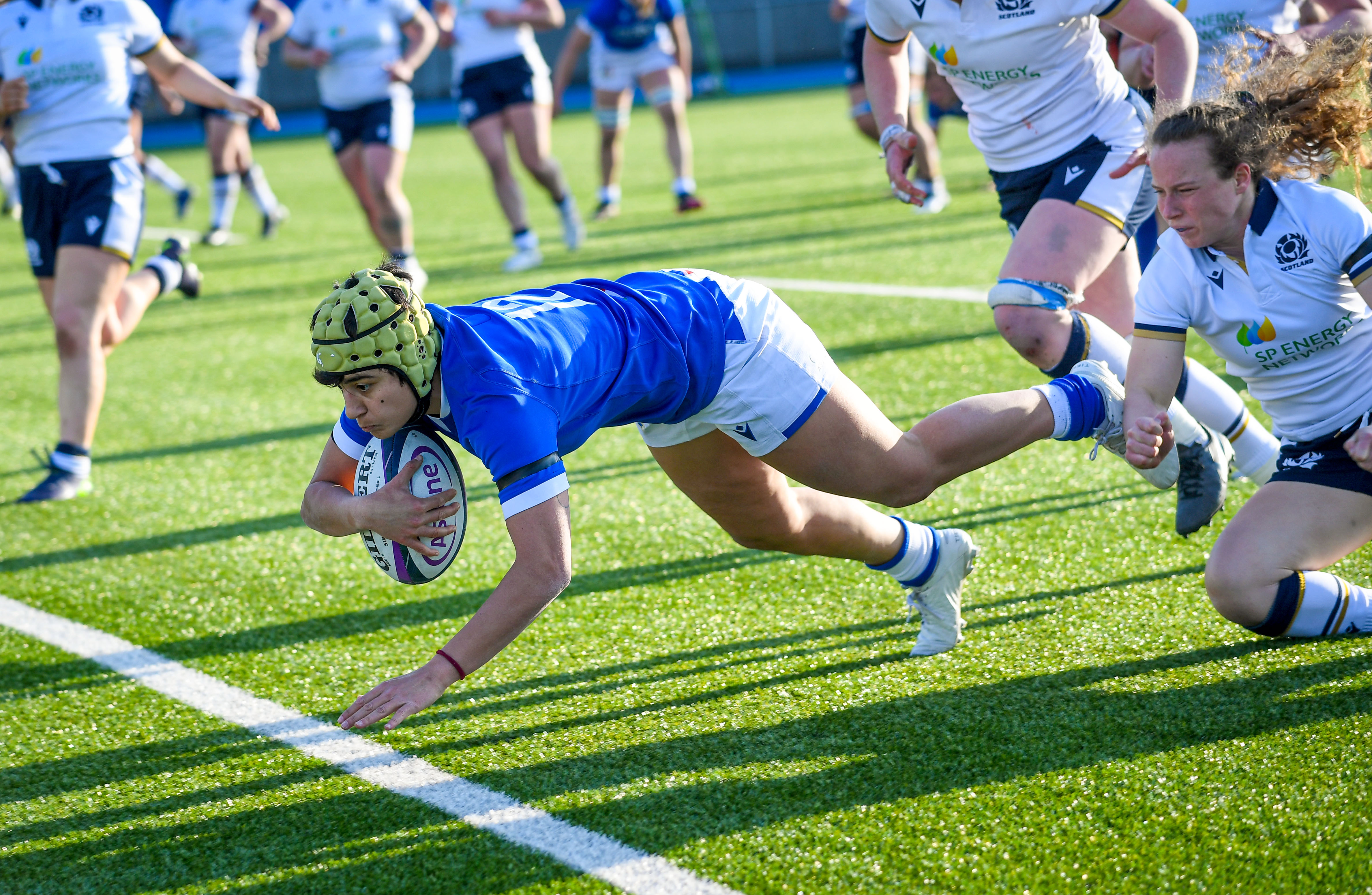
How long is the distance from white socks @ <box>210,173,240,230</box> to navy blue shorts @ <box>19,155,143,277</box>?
7.87 metres

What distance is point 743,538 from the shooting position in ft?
11.6

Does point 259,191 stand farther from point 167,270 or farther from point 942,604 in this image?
point 942,604

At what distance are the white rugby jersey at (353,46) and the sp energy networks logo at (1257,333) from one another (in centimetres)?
774

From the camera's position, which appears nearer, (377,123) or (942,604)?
(942,604)

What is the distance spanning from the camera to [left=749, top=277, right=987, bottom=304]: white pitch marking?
26.9 ft

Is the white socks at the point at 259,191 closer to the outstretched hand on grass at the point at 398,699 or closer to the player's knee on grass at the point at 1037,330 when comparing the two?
the player's knee on grass at the point at 1037,330

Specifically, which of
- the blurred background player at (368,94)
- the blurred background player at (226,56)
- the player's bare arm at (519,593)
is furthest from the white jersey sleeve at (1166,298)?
the blurred background player at (226,56)

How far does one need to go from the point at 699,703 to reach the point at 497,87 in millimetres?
8062

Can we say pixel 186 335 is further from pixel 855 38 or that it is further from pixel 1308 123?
pixel 1308 123

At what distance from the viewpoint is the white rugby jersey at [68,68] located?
569cm

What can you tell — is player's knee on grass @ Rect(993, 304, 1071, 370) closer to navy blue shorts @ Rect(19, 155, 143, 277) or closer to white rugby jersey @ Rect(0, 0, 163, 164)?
navy blue shorts @ Rect(19, 155, 143, 277)

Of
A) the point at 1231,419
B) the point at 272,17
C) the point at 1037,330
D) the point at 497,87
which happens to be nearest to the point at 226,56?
the point at 272,17

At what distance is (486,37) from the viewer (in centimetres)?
1038

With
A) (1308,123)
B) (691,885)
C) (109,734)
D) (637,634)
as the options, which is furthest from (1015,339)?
(109,734)
